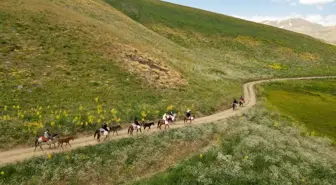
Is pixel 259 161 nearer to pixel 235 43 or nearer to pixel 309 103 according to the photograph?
pixel 309 103

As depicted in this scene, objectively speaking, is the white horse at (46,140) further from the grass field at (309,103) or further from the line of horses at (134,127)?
the grass field at (309,103)

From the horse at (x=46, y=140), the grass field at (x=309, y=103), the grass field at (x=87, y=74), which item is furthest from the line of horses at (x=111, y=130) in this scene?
the grass field at (x=309, y=103)

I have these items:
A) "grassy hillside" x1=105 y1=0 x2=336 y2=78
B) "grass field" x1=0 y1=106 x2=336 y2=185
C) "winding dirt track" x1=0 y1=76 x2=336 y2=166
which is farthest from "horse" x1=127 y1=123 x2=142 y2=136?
→ "grassy hillside" x1=105 y1=0 x2=336 y2=78

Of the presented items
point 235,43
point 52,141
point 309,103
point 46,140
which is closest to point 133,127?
point 52,141

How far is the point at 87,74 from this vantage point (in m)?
57.9

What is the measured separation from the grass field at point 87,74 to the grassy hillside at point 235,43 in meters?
2.00

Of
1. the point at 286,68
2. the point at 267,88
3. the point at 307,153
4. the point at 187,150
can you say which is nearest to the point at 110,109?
the point at 187,150

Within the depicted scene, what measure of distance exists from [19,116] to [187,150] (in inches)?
822

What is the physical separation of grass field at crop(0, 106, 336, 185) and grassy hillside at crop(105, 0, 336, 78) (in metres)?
55.6

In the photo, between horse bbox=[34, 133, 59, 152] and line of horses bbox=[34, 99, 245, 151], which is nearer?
horse bbox=[34, 133, 59, 152]

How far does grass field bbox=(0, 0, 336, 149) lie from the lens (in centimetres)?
4206

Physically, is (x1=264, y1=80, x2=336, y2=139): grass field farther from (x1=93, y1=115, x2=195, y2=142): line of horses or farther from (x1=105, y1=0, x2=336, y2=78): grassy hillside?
(x1=93, y1=115, x2=195, y2=142): line of horses

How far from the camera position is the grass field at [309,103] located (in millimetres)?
51312

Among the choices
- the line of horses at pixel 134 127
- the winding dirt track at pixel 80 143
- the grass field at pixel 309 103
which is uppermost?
the line of horses at pixel 134 127
